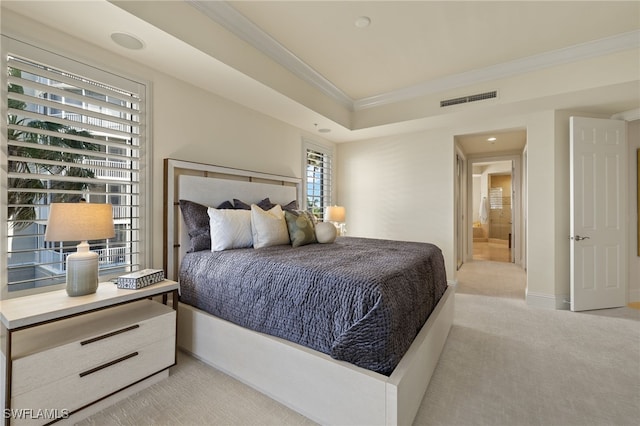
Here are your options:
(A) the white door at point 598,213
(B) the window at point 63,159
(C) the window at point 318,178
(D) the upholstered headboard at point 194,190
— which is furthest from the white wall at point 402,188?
(B) the window at point 63,159

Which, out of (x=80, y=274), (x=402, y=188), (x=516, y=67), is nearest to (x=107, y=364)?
(x=80, y=274)

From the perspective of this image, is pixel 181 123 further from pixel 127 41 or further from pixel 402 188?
pixel 402 188

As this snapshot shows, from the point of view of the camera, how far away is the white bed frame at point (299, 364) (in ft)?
4.50

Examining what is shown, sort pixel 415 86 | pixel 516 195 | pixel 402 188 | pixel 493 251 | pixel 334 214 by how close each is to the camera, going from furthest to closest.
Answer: pixel 493 251 < pixel 516 195 < pixel 402 188 < pixel 334 214 < pixel 415 86

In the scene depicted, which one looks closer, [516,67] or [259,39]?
[259,39]

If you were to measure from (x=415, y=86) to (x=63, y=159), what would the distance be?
393 cm

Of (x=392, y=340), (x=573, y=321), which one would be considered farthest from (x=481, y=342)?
(x=392, y=340)

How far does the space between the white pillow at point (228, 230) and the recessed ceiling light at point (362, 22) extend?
6.84 ft

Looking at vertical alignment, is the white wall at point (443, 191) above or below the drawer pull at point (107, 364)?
above

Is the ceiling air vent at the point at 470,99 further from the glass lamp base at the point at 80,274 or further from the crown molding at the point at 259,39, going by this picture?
the glass lamp base at the point at 80,274

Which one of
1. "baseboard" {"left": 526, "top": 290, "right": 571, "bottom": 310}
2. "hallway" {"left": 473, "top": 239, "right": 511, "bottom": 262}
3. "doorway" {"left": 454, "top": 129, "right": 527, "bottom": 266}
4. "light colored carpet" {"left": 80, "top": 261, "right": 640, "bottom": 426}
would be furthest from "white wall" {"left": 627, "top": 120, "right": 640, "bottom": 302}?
"hallway" {"left": 473, "top": 239, "right": 511, "bottom": 262}

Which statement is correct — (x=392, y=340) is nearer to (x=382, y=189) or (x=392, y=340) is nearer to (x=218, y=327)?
(x=218, y=327)

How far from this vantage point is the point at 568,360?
2221mm

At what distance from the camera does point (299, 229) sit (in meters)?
2.81
